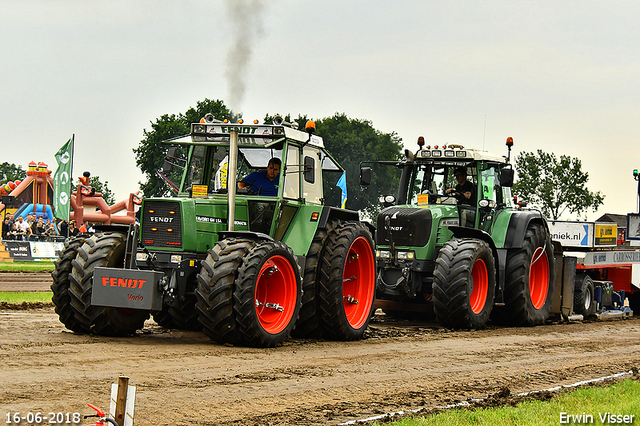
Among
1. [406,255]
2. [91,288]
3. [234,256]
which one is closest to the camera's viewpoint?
[234,256]

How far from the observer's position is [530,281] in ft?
48.6

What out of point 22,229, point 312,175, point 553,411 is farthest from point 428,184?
point 22,229

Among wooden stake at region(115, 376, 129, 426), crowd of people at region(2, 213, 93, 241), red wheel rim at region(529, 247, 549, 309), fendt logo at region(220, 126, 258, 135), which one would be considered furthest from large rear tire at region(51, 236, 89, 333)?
crowd of people at region(2, 213, 93, 241)

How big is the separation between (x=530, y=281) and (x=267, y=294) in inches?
264

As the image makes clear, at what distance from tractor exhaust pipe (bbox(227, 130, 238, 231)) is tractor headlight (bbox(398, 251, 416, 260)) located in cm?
404

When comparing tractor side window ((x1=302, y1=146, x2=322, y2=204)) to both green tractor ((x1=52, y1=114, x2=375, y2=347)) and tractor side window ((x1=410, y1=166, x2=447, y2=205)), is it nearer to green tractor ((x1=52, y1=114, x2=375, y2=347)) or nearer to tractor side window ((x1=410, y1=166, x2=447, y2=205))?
green tractor ((x1=52, y1=114, x2=375, y2=347))

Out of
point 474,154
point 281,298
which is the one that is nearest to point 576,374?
point 281,298

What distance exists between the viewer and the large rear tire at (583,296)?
15695 mm

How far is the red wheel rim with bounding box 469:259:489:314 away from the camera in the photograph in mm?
12984

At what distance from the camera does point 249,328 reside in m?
9.02

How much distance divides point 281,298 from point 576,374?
11.3 feet

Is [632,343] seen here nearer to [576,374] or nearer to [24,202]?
[576,374]

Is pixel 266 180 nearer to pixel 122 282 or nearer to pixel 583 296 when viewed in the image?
pixel 122 282

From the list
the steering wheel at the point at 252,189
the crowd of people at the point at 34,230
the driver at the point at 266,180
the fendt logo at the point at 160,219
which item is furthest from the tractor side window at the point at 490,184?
the crowd of people at the point at 34,230
